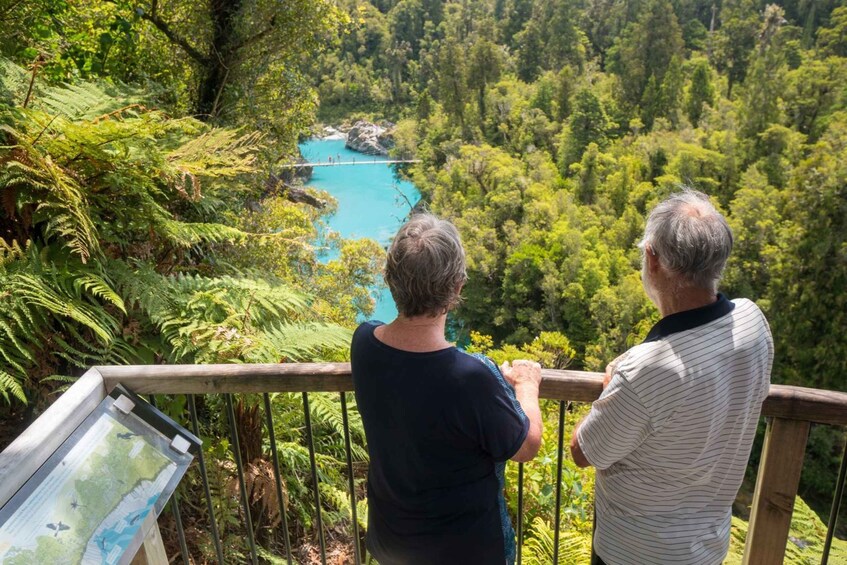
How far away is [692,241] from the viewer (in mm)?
1352

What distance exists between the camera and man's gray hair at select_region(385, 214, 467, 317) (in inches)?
53.3

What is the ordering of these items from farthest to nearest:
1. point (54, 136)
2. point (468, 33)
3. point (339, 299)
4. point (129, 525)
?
point (468, 33) < point (339, 299) < point (54, 136) < point (129, 525)

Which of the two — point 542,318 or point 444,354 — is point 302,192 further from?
point 444,354

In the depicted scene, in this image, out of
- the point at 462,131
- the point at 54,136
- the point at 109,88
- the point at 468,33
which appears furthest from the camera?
the point at 468,33

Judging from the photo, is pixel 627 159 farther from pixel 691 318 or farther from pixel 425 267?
pixel 425 267

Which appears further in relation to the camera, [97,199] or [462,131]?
[462,131]

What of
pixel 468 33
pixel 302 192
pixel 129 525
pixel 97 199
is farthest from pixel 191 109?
pixel 468 33

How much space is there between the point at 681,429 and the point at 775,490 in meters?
0.51

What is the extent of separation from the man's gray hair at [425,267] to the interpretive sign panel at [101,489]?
68 cm

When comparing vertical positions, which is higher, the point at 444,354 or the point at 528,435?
the point at 444,354

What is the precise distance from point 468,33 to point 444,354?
61761 mm

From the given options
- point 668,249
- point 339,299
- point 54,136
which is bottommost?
point 339,299

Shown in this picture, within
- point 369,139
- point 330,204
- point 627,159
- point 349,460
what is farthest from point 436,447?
point 369,139

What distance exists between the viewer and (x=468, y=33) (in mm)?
58062
